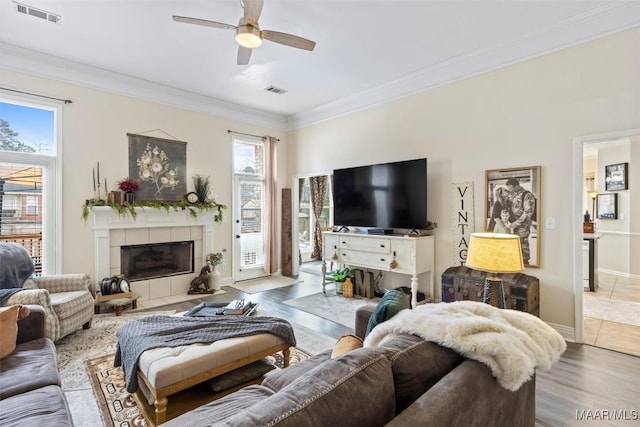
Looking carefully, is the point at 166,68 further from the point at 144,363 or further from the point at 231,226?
the point at 144,363

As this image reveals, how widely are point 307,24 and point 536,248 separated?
3.34m

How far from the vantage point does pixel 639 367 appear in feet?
8.61

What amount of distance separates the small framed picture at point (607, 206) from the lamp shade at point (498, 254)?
5.78 metres

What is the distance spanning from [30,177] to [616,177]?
31.0 ft

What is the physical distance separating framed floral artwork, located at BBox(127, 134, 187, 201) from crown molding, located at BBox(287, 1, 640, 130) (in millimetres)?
2728

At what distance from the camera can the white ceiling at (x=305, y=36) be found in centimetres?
292

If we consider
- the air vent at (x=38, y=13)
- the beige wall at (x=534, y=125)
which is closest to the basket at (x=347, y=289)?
the beige wall at (x=534, y=125)

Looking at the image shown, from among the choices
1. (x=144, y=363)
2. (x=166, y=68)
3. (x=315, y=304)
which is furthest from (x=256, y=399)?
(x=166, y=68)

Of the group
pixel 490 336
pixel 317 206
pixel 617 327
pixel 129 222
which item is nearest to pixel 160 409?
pixel 490 336

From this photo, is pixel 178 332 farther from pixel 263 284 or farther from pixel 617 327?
pixel 617 327

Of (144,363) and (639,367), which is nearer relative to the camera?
(144,363)

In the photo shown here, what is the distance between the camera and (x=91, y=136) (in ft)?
14.0

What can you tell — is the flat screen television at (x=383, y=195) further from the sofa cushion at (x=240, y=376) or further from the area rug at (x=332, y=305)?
the sofa cushion at (x=240, y=376)

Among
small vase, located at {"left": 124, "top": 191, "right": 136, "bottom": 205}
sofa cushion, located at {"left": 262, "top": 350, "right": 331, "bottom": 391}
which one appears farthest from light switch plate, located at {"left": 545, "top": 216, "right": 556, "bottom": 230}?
small vase, located at {"left": 124, "top": 191, "right": 136, "bottom": 205}
